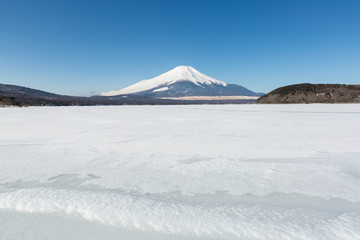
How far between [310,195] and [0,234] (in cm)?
374

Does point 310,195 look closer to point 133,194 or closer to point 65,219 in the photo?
point 133,194

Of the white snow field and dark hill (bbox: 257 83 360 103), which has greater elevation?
dark hill (bbox: 257 83 360 103)

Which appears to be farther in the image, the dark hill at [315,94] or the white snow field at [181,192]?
the dark hill at [315,94]

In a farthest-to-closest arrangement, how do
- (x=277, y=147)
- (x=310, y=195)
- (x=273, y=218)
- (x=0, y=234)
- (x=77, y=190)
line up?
1. (x=277, y=147)
2. (x=77, y=190)
3. (x=310, y=195)
4. (x=273, y=218)
5. (x=0, y=234)

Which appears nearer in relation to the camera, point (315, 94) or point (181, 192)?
point (181, 192)

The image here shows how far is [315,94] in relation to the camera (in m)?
55.6

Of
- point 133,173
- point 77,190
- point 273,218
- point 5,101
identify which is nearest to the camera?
point 273,218

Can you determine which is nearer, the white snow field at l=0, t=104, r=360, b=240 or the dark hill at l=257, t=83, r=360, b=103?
the white snow field at l=0, t=104, r=360, b=240

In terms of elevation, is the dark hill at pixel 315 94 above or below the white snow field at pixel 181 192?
above

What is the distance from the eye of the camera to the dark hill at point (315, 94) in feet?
166

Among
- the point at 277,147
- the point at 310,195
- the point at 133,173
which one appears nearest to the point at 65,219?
the point at 133,173

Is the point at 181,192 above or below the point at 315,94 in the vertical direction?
below

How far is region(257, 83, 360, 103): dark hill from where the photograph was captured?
50.6m

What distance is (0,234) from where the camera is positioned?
7.68ft
